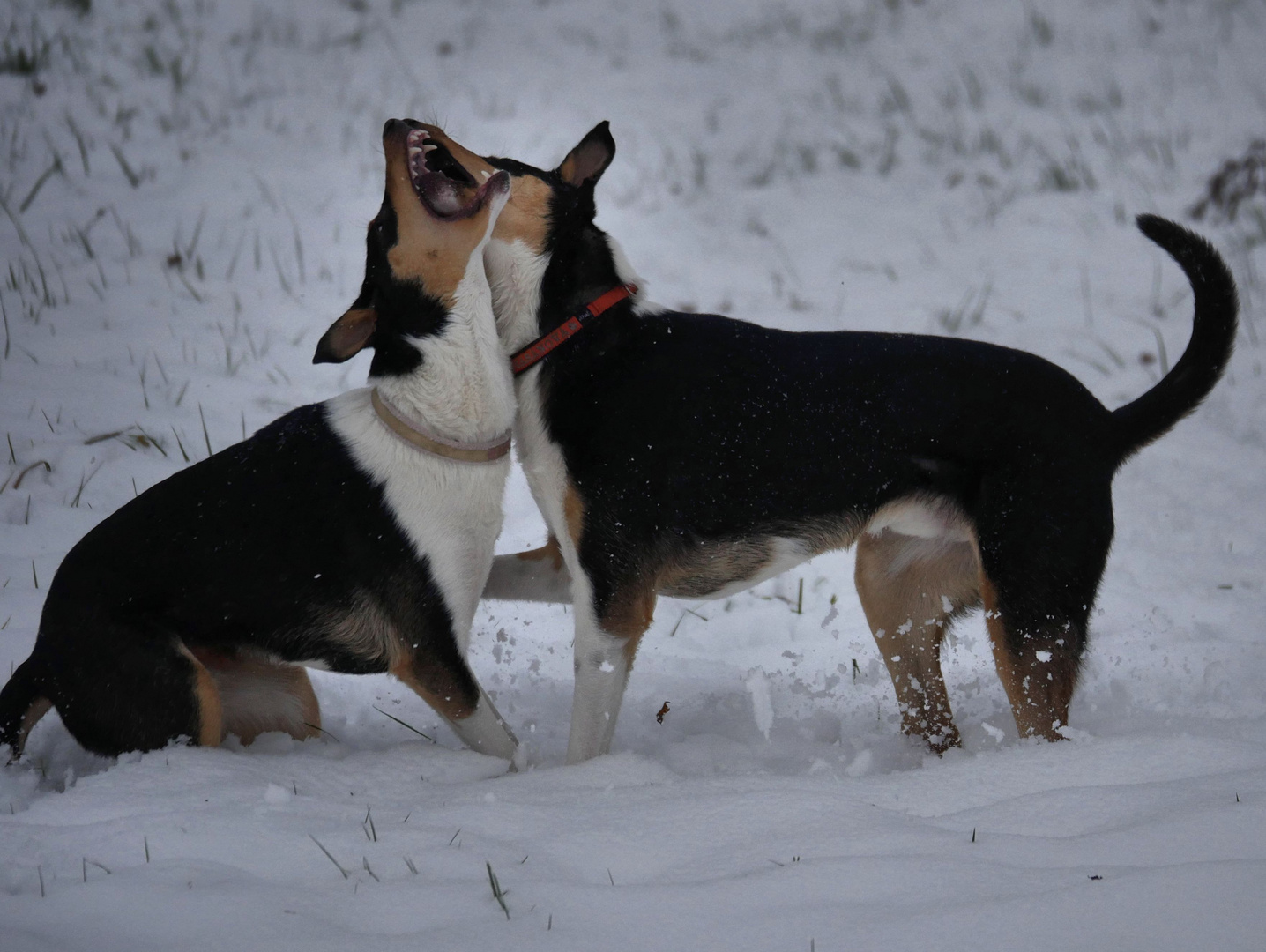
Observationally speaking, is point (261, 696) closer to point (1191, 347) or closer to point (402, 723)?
point (402, 723)

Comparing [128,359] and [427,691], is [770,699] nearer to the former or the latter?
[427,691]

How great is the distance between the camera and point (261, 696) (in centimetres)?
315

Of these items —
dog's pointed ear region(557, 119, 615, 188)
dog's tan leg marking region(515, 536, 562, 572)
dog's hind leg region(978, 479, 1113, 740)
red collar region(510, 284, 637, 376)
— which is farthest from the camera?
dog's tan leg marking region(515, 536, 562, 572)

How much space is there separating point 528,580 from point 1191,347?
78.4 inches

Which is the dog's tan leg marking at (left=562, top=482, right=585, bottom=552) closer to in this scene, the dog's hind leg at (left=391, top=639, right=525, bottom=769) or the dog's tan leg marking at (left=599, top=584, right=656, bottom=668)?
the dog's tan leg marking at (left=599, top=584, right=656, bottom=668)

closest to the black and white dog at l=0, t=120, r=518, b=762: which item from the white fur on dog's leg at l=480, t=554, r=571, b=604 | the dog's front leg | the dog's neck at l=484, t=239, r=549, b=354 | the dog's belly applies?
the dog's neck at l=484, t=239, r=549, b=354

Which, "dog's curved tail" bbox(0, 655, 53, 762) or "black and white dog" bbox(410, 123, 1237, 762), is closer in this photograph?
"dog's curved tail" bbox(0, 655, 53, 762)

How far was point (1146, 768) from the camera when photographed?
2.56m

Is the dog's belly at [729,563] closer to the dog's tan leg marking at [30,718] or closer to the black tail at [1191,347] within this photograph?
the black tail at [1191,347]

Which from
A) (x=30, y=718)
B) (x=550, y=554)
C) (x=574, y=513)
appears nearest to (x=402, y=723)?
(x=550, y=554)

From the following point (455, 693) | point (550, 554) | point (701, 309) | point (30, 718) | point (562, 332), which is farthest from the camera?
point (701, 309)

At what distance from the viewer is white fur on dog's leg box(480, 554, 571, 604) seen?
11.3 feet

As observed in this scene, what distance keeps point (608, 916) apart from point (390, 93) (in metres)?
7.16

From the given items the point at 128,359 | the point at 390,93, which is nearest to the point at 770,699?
the point at 128,359
